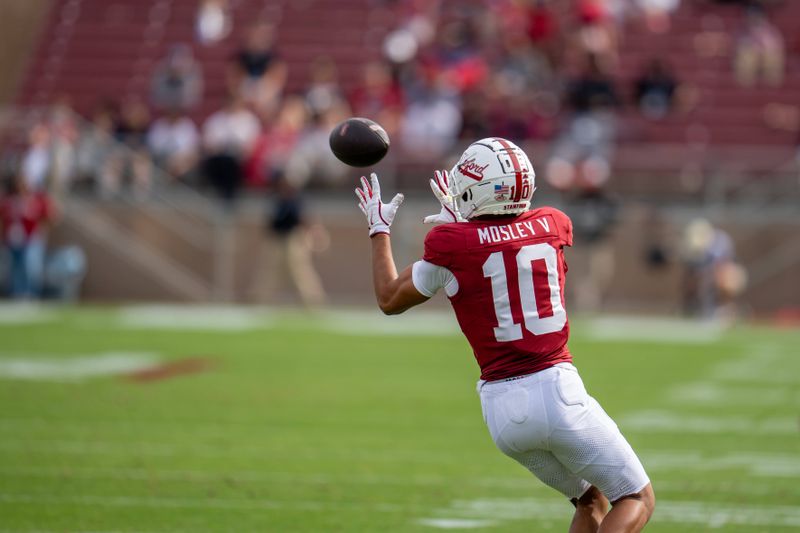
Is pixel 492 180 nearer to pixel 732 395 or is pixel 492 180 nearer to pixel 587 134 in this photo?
pixel 732 395

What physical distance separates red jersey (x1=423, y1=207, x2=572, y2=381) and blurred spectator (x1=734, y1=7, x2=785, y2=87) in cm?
1576

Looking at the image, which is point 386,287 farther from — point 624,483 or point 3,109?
point 3,109

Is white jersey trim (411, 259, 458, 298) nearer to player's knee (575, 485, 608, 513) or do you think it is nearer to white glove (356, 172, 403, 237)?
white glove (356, 172, 403, 237)

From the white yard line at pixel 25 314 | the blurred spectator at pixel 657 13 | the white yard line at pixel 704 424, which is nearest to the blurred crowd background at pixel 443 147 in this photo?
the blurred spectator at pixel 657 13

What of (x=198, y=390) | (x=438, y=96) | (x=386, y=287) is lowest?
(x=198, y=390)

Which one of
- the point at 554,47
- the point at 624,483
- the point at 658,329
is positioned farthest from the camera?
the point at 554,47

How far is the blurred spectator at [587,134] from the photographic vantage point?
58.3 ft

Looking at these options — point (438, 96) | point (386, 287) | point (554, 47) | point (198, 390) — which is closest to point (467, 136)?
point (438, 96)

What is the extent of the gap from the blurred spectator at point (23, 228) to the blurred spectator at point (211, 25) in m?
4.98

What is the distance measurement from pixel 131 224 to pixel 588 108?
22.2 feet

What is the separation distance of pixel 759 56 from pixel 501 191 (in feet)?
52.1

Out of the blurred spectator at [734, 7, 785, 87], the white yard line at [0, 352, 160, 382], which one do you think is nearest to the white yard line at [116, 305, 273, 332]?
the white yard line at [0, 352, 160, 382]

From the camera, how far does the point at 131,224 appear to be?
62.8 feet

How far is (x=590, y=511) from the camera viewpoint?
4.94 metres
